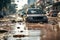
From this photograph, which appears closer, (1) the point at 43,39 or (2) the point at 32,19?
(1) the point at 43,39

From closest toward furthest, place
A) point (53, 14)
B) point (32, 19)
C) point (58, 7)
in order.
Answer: point (32, 19) < point (53, 14) < point (58, 7)

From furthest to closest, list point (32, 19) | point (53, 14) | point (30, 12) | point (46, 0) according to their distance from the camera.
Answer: point (46, 0)
point (53, 14)
point (30, 12)
point (32, 19)

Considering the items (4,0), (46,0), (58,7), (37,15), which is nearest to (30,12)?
(37,15)

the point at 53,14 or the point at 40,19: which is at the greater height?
the point at 40,19

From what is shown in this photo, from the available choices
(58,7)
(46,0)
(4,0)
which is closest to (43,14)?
(58,7)

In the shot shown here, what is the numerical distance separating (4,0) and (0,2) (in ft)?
9.39

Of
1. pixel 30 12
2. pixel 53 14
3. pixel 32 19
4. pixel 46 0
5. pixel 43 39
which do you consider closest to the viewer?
pixel 43 39

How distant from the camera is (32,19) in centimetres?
2128

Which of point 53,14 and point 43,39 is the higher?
point 43,39

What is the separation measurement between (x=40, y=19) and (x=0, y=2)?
4213cm

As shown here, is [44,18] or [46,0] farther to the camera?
[46,0]

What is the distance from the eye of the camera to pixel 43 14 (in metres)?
22.3

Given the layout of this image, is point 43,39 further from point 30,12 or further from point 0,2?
point 0,2

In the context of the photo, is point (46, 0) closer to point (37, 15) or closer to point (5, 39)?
point (37, 15)
